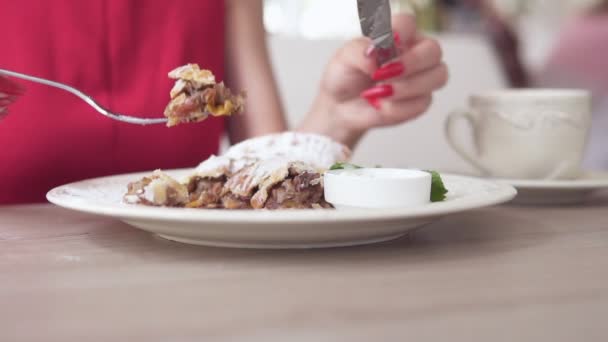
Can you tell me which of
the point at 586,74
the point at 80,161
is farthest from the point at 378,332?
the point at 586,74

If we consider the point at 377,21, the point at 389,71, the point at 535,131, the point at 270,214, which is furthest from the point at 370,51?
the point at 270,214

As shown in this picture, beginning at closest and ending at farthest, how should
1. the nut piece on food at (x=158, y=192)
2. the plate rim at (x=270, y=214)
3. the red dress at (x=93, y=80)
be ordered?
the plate rim at (x=270, y=214), the nut piece on food at (x=158, y=192), the red dress at (x=93, y=80)

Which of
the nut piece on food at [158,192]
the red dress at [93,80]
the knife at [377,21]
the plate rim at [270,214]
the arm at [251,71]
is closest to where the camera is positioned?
the plate rim at [270,214]

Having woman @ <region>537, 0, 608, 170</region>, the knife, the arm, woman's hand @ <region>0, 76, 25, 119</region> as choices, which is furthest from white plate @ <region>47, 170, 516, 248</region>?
woman @ <region>537, 0, 608, 170</region>

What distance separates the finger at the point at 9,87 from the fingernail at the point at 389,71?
48cm

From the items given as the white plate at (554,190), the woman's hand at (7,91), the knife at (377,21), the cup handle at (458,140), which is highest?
the knife at (377,21)

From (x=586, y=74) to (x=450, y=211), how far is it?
247 cm

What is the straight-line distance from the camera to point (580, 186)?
0.82m

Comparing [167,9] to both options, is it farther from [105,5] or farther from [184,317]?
[184,317]

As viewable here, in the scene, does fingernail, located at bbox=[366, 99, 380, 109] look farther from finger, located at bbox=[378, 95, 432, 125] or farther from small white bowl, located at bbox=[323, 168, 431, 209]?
small white bowl, located at bbox=[323, 168, 431, 209]

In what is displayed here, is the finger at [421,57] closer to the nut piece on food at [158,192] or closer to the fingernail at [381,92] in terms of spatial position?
the fingernail at [381,92]

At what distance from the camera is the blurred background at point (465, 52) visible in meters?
2.02

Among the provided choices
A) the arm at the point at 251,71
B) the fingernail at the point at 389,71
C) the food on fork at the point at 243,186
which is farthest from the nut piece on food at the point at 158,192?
the arm at the point at 251,71

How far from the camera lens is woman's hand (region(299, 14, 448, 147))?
1.00 m
